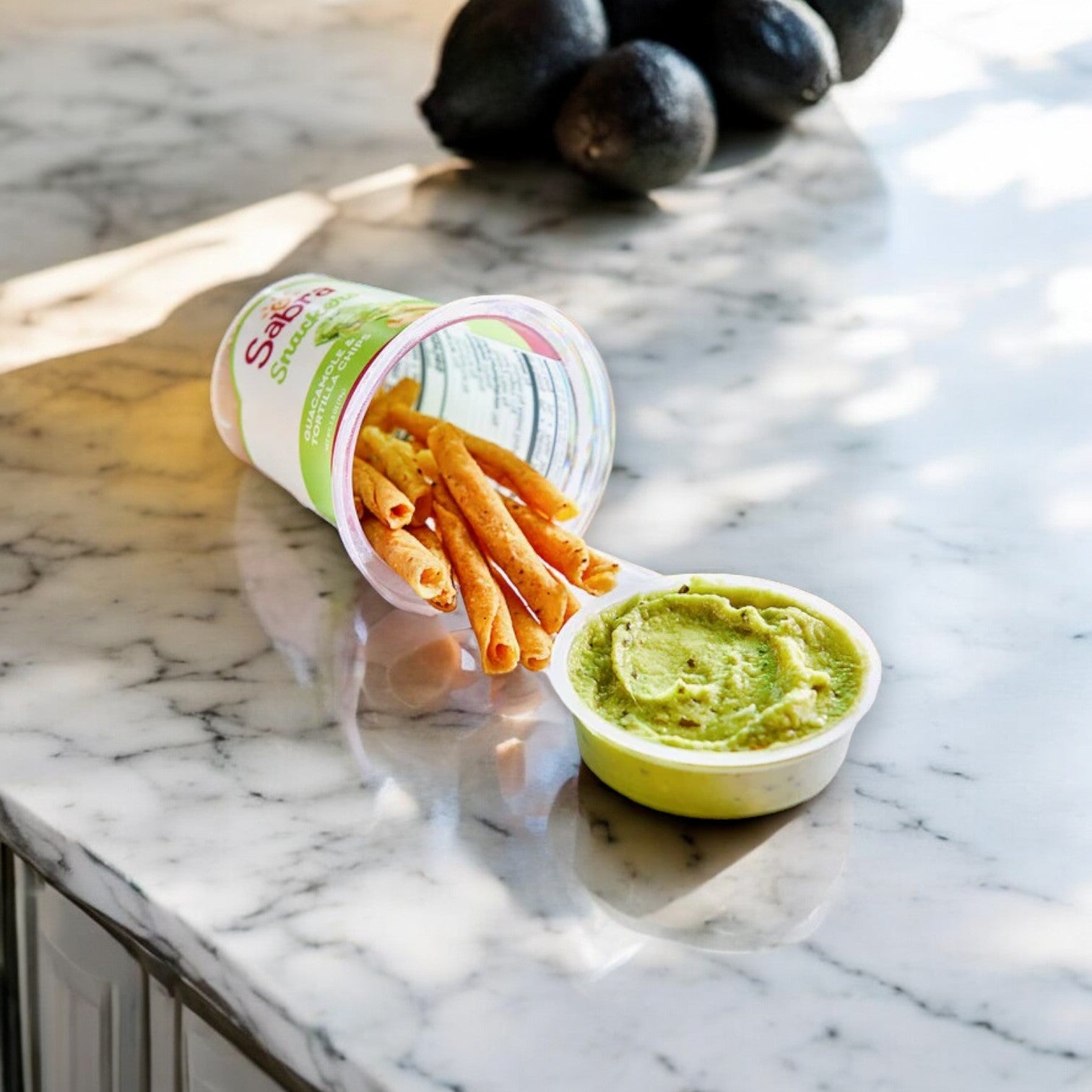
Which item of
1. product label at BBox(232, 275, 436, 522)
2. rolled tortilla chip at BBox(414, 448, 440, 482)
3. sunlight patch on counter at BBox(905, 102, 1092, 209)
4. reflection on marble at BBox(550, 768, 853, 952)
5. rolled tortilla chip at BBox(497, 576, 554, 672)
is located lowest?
reflection on marble at BBox(550, 768, 853, 952)

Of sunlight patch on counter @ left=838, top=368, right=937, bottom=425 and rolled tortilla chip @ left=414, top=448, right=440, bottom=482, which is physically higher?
rolled tortilla chip @ left=414, top=448, right=440, bottom=482

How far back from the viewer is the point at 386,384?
959 millimetres

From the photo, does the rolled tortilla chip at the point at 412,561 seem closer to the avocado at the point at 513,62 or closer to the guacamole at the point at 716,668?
the guacamole at the point at 716,668

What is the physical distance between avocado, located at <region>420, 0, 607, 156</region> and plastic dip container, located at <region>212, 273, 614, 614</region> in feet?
1.36

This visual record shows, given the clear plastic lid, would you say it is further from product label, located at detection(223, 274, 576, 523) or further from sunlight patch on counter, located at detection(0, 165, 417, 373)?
sunlight patch on counter, located at detection(0, 165, 417, 373)

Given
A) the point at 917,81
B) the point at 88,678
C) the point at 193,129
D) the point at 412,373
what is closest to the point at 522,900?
the point at 88,678

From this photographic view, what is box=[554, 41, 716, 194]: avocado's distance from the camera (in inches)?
48.4

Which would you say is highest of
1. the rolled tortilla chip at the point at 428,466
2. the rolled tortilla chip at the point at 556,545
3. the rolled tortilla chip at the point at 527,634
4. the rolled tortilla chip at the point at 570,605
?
the rolled tortilla chip at the point at 428,466

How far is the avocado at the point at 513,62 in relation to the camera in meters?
1.28

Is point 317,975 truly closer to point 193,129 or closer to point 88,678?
point 88,678

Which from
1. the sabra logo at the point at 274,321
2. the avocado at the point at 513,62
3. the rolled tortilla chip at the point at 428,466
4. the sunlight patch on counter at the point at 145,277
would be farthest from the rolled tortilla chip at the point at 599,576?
the avocado at the point at 513,62

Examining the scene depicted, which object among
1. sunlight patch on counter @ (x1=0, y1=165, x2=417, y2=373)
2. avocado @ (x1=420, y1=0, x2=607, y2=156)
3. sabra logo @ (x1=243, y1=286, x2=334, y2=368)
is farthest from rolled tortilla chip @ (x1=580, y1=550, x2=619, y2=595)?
avocado @ (x1=420, y1=0, x2=607, y2=156)

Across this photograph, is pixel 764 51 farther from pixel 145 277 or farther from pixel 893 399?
pixel 145 277

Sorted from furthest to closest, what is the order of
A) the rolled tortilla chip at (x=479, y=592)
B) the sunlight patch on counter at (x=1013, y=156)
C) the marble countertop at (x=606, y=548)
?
the sunlight patch on counter at (x=1013, y=156) → the rolled tortilla chip at (x=479, y=592) → the marble countertop at (x=606, y=548)
